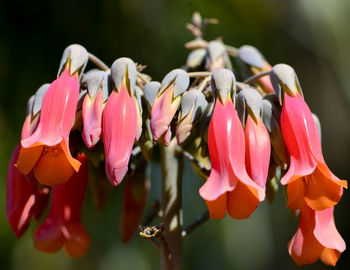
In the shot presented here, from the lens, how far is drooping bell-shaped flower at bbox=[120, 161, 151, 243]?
136cm

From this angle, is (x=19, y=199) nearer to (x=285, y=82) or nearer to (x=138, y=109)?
(x=138, y=109)

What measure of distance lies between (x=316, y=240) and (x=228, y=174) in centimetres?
27

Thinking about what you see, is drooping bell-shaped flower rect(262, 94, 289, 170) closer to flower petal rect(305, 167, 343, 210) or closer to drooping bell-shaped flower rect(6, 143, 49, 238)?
flower petal rect(305, 167, 343, 210)

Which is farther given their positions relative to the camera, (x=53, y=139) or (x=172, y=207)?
(x=172, y=207)

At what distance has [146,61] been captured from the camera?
3932mm

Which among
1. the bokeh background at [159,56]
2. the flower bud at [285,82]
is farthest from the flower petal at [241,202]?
the bokeh background at [159,56]

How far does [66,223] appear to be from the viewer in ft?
4.28

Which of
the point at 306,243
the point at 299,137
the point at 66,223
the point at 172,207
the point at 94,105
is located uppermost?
the point at 299,137

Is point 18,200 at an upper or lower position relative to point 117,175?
lower

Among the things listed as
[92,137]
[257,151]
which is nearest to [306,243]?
[257,151]

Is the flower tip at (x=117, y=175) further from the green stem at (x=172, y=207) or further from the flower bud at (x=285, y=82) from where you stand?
the flower bud at (x=285, y=82)

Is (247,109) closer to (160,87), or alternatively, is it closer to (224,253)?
(160,87)

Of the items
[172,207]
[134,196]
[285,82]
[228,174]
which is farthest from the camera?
[134,196]

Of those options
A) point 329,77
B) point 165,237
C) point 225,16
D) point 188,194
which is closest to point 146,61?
point 225,16
